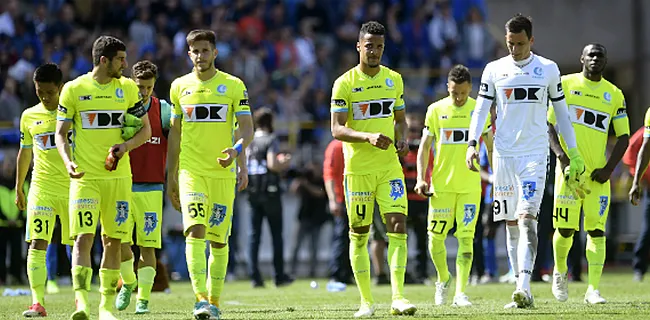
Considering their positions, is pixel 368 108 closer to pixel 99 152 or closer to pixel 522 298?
pixel 522 298

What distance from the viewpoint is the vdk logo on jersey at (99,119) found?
33.8 ft

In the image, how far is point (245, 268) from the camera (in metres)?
23.6

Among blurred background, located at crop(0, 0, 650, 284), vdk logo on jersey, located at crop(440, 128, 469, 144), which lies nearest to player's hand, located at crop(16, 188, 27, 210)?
vdk logo on jersey, located at crop(440, 128, 469, 144)

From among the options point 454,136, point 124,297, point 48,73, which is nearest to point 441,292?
point 454,136

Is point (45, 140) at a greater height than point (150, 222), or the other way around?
point (45, 140)

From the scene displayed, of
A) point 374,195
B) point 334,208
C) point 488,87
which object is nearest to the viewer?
point 374,195

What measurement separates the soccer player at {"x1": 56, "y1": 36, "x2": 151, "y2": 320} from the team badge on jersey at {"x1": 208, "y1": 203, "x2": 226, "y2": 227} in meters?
0.88

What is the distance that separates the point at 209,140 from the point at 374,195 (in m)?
1.69

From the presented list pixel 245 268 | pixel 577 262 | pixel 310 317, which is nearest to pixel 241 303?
pixel 310 317

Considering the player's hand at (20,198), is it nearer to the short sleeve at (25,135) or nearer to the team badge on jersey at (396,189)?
the short sleeve at (25,135)

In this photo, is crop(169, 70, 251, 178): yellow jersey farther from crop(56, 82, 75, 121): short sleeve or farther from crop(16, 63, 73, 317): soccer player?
crop(16, 63, 73, 317): soccer player

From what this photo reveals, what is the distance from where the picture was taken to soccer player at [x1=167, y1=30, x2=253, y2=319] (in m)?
10.9

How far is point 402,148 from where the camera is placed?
37.0 ft

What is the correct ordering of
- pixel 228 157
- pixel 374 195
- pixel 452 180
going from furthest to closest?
pixel 452 180 → pixel 374 195 → pixel 228 157
